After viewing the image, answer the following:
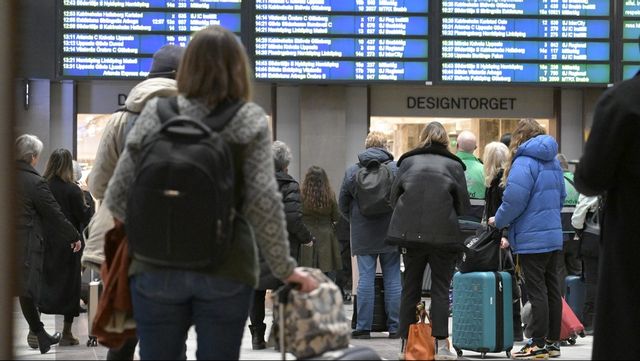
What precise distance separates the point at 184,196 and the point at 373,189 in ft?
20.4

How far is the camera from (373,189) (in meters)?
9.96

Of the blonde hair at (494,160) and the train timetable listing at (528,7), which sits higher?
the train timetable listing at (528,7)

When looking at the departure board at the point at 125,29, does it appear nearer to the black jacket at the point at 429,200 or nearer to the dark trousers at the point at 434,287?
the black jacket at the point at 429,200

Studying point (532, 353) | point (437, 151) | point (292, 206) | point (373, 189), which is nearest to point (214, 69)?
point (437, 151)

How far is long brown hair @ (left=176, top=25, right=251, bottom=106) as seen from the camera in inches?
158

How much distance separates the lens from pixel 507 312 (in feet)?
28.6

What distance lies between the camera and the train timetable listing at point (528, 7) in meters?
13.7

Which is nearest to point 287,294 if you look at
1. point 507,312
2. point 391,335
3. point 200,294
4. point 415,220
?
point 200,294

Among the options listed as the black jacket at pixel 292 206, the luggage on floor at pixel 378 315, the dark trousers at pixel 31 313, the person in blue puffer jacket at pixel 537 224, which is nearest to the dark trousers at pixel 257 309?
the black jacket at pixel 292 206

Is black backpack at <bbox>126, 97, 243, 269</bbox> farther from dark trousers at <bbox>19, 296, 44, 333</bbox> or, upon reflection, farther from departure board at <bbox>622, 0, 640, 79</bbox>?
departure board at <bbox>622, 0, 640, 79</bbox>

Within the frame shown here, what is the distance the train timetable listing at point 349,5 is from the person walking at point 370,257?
3870 millimetres

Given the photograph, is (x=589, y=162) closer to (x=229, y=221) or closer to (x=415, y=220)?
(x=229, y=221)

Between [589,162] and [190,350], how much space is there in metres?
4.60

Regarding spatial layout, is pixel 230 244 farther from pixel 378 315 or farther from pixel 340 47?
pixel 340 47
